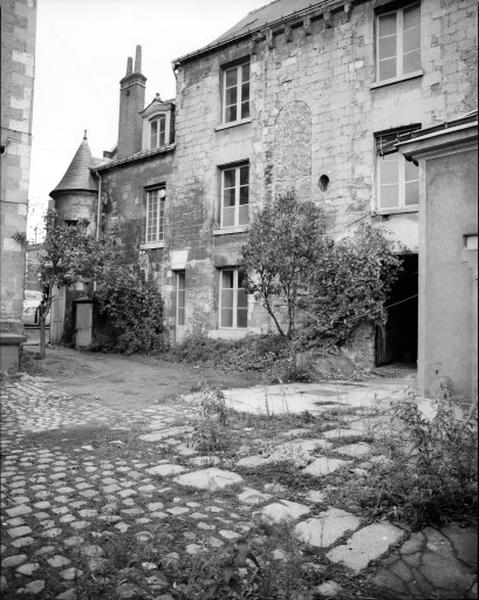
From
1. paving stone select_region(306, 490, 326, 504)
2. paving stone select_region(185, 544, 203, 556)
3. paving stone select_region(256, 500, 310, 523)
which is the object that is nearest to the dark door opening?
paving stone select_region(306, 490, 326, 504)

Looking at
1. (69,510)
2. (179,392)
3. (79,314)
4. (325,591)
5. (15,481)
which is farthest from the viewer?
(79,314)

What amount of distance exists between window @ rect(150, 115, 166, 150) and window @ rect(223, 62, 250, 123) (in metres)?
2.70

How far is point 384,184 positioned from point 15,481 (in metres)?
9.51

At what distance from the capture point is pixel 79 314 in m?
16.7

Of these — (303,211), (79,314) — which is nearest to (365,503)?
(303,211)

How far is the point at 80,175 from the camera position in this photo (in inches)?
679

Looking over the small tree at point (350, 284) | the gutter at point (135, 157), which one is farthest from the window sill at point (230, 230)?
the gutter at point (135, 157)

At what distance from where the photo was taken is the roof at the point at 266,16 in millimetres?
11758

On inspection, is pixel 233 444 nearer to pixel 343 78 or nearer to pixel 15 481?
pixel 15 481

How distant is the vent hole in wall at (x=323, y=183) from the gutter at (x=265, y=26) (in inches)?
153

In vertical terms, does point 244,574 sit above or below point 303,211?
below

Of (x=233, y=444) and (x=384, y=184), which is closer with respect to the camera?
(x=233, y=444)

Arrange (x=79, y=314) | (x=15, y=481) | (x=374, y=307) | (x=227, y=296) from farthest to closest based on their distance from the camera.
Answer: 1. (x=79, y=314)
2. (x=227, y=296)
3. (x=374, y=307)
4. (x=15, y=481)

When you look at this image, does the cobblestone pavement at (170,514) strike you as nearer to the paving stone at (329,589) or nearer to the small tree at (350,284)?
the paving stone at (329,589)
